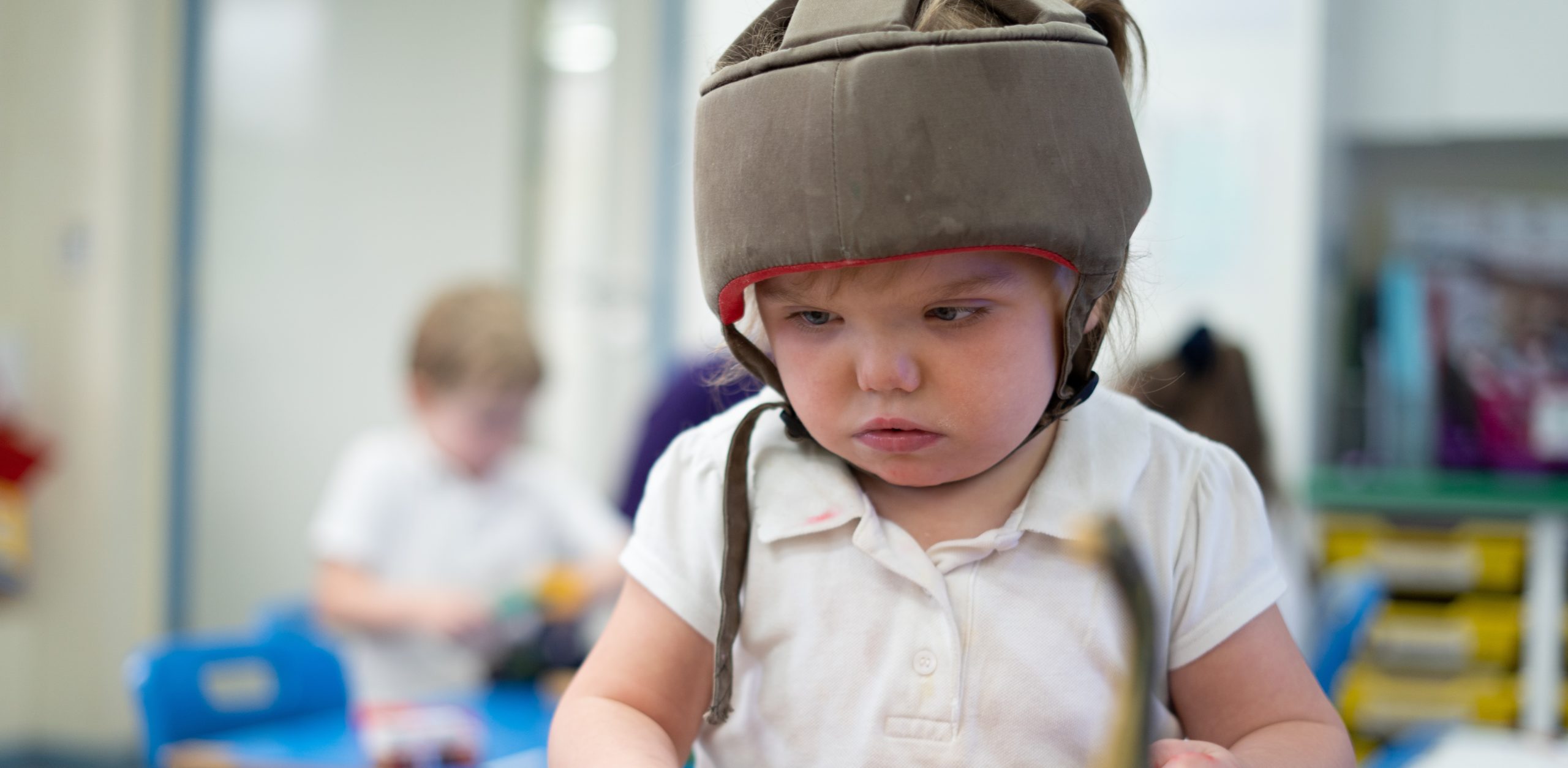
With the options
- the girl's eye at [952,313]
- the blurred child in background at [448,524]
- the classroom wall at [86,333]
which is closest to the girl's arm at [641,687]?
the girl's eye at [952,313]

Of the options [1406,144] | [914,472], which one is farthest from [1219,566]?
[1406,144]

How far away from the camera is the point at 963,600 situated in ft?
2.44

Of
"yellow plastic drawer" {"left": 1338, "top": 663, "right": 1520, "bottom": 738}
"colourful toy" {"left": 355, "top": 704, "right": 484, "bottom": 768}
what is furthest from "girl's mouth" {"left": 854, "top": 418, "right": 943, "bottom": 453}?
"yellow plastic drawer" {"left": 1338, "top": 663, "right": 1520, "bottom": 738}

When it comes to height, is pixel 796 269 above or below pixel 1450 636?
above

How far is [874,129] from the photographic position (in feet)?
2.02

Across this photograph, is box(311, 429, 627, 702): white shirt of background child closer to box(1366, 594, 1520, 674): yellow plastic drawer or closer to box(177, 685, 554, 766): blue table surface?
box(177, 685, 554, 766): blue table surface

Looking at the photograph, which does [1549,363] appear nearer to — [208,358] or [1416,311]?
[1416,311]

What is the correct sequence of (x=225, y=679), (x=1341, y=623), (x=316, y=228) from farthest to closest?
(x=316, y=228) < (x=225, y=679) < (x=1341, y=623)

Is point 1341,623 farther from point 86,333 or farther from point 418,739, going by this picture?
point 86,333

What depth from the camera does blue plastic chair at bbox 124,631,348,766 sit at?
5.81 ft

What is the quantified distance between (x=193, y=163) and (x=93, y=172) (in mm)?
245

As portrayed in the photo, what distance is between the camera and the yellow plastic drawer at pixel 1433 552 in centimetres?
291

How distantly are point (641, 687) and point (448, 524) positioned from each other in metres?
1.89

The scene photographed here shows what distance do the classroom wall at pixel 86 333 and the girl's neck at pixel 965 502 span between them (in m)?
3.12
